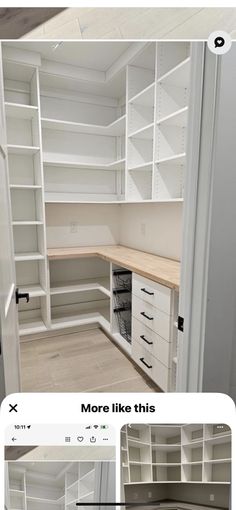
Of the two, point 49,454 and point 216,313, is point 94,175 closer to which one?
point 216,313

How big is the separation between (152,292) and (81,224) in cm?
151

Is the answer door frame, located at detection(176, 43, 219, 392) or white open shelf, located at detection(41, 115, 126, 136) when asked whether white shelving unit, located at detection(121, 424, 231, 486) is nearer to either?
door frame, located at detection(176, 43, 219, 392)

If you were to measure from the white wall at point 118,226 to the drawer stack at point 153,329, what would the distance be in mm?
524

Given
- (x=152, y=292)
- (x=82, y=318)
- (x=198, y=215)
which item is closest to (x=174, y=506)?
(x=198, y=215)

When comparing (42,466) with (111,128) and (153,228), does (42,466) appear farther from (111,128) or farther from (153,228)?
(111,128)

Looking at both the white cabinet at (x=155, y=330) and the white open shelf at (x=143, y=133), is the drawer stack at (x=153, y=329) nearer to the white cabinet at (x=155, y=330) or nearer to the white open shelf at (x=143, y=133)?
the white cabinet at (x=155, y=330)

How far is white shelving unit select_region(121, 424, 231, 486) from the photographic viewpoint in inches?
14.3

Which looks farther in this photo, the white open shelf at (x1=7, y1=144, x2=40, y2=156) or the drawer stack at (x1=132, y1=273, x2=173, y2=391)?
the white open shelf at (x1=7, y1=144, x2=40, y2=156)

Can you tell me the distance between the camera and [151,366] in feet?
5.79

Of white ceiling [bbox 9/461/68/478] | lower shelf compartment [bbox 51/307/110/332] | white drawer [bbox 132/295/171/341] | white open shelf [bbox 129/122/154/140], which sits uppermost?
white open shelf [bbox 129/122/154/140]

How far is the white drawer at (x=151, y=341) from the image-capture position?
1587 mm

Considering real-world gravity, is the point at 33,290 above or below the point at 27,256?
below

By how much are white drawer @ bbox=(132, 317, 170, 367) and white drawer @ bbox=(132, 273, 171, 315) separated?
20 cm

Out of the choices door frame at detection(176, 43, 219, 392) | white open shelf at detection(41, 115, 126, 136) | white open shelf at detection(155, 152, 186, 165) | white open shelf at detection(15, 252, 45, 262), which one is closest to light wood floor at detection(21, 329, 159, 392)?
white open shelf at detection(15, 252, 45, 262)
